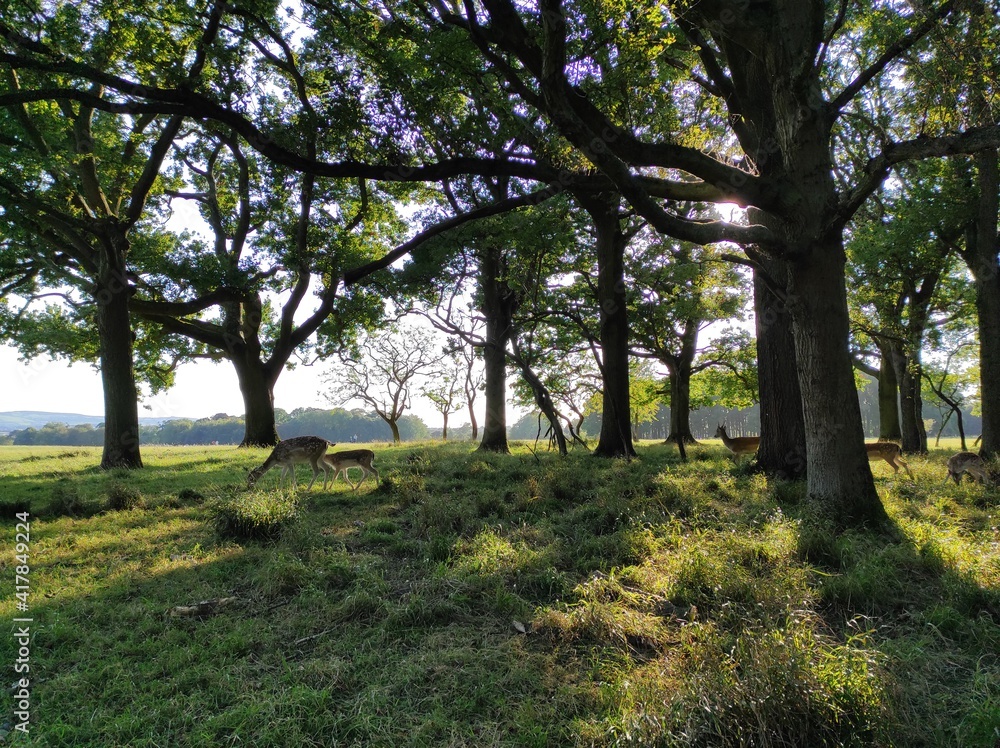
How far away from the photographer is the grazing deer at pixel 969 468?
8492mm

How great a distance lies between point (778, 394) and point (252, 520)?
9028 millimetres

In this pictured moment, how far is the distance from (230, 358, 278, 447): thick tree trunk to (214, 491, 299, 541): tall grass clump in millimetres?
14550

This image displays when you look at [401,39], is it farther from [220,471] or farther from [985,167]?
[985,167]

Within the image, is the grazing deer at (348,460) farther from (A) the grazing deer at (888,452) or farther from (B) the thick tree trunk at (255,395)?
(B) the thick tree trunk at (255,395)

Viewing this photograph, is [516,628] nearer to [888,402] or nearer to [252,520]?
[252,520]

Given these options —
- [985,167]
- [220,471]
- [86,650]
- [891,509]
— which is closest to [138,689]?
[86,650]

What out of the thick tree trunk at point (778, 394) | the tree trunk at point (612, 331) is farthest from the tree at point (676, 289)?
the thick tree trunk at point (778, 394)

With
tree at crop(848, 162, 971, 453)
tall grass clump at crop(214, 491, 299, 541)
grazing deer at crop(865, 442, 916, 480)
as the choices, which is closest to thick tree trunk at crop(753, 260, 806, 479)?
grazing deer at crop(865, 442, 916, 480)

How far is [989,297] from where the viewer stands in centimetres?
1178

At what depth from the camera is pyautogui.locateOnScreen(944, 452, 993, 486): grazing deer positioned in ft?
27.9

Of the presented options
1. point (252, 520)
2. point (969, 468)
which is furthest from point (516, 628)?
point (969, 468)

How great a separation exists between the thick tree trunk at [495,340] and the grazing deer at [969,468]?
12.0 metres

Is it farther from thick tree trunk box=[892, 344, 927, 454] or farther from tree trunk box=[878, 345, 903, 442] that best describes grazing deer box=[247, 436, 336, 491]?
tree trunk box=[878, 345, 903, 442]

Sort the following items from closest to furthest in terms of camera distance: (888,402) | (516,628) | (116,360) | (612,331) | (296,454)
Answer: (516,628) < (296,454) < (116,360) < (612,331) < (888,402)
